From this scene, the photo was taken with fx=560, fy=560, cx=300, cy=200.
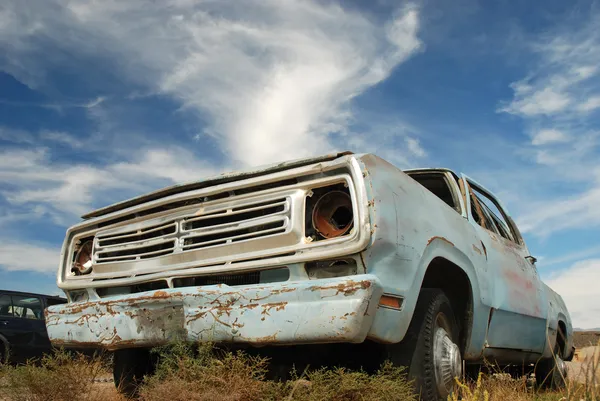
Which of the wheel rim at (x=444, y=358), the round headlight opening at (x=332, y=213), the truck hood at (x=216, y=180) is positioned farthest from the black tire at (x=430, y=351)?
the truck hood at (x=216, y=180)

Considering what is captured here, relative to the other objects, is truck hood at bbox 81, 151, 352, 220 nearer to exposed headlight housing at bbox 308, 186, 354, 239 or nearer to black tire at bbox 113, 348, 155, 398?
exposed headlight housing at bbox 308, 186, 354, 239

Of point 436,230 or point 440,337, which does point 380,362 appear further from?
point 436,230

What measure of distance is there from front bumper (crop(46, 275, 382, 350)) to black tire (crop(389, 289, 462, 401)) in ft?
1.67

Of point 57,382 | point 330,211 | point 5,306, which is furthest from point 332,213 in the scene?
point 5,306

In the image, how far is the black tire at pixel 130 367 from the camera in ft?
12.1

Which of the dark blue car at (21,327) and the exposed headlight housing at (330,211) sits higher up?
the exposed headlight housing at (330,211)

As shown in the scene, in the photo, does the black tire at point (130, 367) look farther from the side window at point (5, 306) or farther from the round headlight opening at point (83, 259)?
the side window at point (5, 306)

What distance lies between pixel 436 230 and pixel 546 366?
3.40 m

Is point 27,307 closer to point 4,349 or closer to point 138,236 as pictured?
point 4,349

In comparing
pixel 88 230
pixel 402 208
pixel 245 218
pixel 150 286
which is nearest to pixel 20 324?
pixel 88 230

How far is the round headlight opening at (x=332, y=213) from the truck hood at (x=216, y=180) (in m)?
0.20

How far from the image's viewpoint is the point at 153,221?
337 centimetres

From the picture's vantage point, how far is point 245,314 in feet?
8.44

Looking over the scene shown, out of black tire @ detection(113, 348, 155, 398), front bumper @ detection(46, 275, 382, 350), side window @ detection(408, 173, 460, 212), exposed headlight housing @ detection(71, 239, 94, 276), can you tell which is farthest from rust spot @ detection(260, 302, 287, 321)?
side window @ detection(408, 173, 460, 212)
